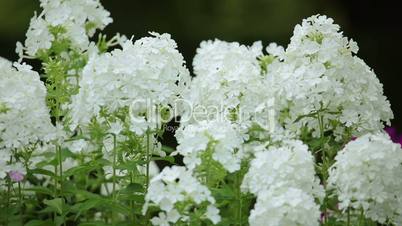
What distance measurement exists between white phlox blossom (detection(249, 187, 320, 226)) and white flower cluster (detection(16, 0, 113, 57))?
1451 millimetres

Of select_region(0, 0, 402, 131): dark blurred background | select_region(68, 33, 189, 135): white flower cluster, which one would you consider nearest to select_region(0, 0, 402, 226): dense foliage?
select_region(68, 33, 189, 135): white flower cluster

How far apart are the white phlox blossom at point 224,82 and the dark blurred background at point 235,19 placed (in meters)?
6.14

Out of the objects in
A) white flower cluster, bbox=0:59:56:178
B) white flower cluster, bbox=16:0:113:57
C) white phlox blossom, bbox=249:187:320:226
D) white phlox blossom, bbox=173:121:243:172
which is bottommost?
white phlox blossom, bbox=249:187:320:226

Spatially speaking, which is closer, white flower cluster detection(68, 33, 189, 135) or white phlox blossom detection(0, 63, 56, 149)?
white flower cluster detection(68, 33, 189, 135)

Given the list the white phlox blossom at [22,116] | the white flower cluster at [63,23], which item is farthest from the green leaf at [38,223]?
the white flower cluster at [63,23]

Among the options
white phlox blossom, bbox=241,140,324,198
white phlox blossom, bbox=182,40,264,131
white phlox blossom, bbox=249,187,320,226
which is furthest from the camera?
white phlox blossom, bbox=182,40,264,131

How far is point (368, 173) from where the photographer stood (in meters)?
3.16

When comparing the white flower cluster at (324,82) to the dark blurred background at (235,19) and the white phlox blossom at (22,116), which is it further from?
the dark blurred background at (235,19)

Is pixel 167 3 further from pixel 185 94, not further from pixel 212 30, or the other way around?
pixel 185 94

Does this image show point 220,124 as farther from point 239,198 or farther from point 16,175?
point 16,175

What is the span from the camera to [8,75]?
3.78 metres

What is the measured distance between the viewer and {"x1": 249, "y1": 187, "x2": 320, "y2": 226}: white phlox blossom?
9.82ft

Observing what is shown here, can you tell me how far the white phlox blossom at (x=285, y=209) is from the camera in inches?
118

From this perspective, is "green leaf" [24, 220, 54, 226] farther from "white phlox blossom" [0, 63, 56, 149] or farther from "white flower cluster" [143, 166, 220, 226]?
"white flower cluster" [143, 166, 220, 226]
